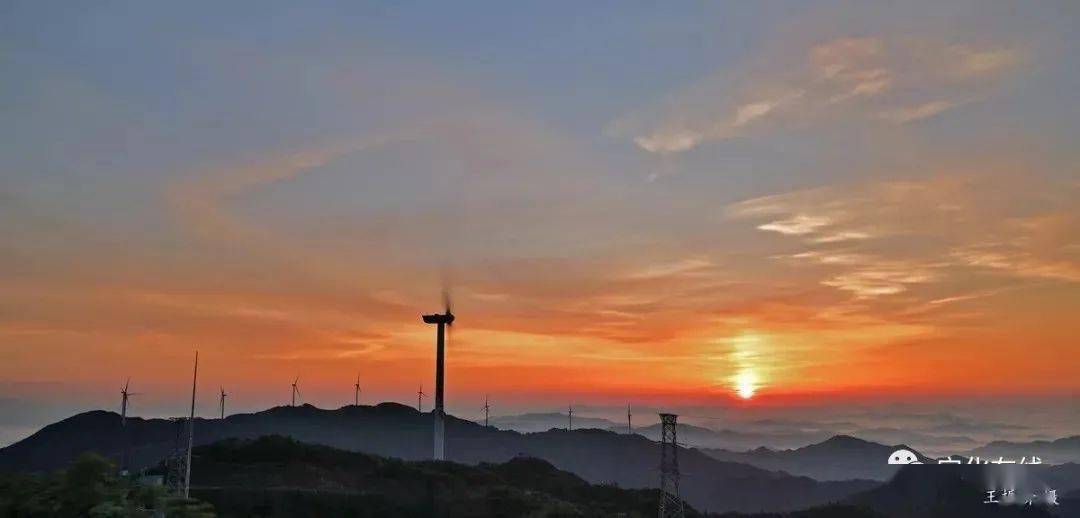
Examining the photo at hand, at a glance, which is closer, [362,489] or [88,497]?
[88,497]

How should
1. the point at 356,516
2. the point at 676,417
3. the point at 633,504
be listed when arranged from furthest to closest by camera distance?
1. the point at 633,504
2. the point at 356,516
3. the point at 676,417

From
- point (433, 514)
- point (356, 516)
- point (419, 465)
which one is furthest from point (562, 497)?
point (356, 516)

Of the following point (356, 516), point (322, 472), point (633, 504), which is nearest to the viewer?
point (356, 516)

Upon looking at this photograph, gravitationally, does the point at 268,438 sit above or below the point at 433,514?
above

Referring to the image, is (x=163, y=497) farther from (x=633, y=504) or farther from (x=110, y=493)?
(x=633, y=504)

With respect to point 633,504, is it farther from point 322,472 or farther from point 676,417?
point 676,417

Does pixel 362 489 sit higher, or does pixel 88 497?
pixel 88 497

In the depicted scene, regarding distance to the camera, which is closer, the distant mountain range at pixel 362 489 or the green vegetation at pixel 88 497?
the green vegetation at pixel 88 497

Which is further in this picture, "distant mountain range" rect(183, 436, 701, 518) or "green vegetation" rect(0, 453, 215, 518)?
"distant mountain range" rect(183, 436, 701, 518)

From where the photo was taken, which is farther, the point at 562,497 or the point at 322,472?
the point at 562,497
